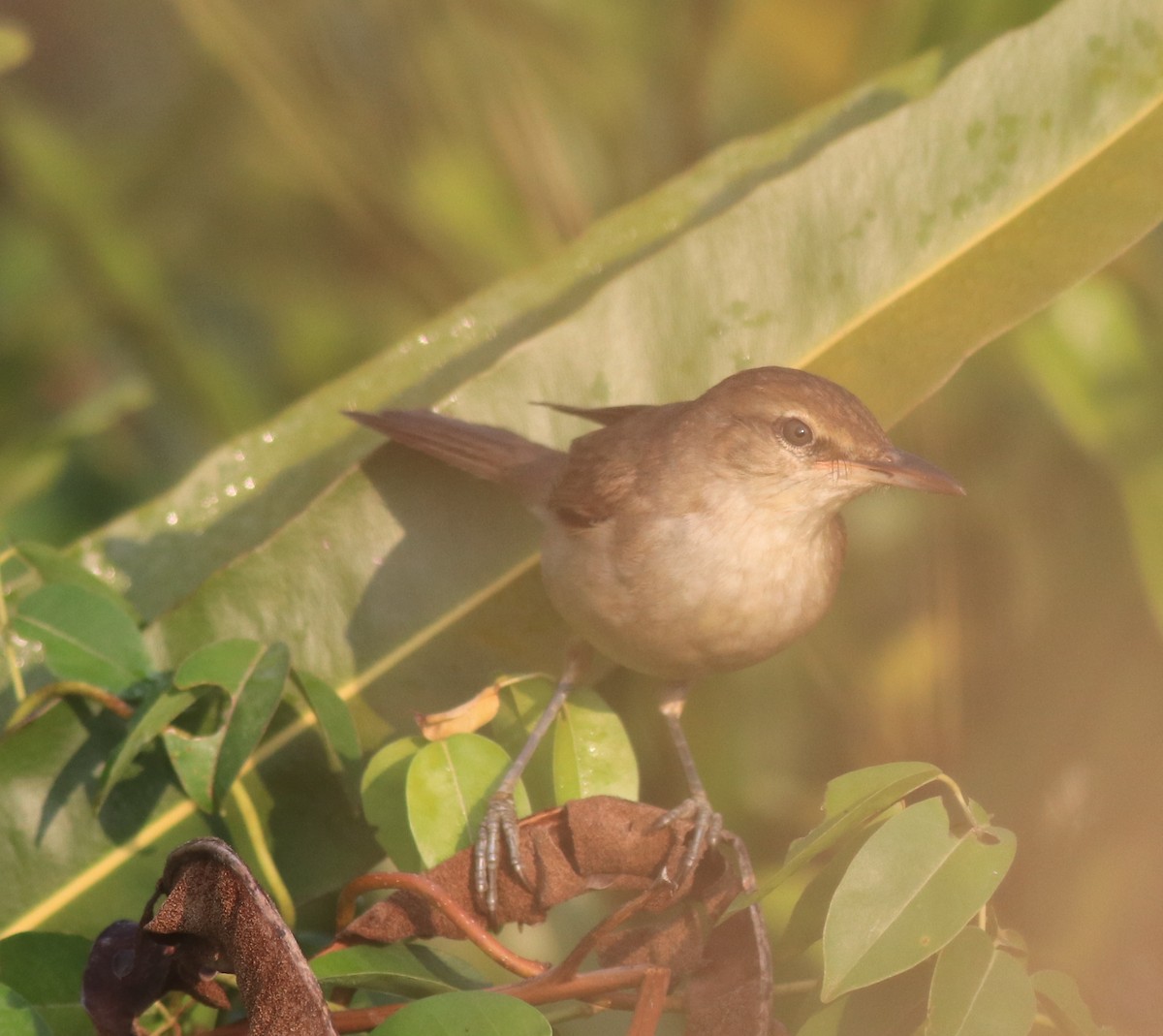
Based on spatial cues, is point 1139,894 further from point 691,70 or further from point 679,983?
point 691,70

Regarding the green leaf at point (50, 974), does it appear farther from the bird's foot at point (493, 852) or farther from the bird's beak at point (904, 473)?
the bird's beak at point (904, 473)

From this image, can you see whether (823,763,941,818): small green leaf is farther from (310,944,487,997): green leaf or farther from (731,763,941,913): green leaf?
(310,944,487,997): green leaf

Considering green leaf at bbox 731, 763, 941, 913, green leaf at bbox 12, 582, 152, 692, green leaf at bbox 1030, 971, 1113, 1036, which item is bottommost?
green leaf at bbox 1030, 971, 1113, 1036

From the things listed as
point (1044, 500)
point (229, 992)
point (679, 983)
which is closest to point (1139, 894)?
point (1044, 500)

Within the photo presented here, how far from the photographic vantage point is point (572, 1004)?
1.43 meters

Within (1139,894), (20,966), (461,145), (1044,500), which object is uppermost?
(461,145)

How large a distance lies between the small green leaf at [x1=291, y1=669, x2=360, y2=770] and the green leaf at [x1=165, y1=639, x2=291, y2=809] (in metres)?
0.05

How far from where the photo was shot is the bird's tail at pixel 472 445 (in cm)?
227

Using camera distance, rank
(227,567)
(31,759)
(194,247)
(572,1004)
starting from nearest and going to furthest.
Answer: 1. (572,1004)
2. (31,759)
3. (227,567)
4. (194,247)

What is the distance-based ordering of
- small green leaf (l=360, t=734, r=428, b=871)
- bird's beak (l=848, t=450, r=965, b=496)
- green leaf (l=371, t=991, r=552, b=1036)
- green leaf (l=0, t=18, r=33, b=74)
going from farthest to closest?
green leaf (l=0, t=18, r=33, b=74) → bird's beak (l=848, t=450, r=965, b=496) → small green leaf (l=360, t=734, r=428, b=871) → green leaf (l=371, t=991, r=552, b=1036)

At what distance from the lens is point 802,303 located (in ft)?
7.22

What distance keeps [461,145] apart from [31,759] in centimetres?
216

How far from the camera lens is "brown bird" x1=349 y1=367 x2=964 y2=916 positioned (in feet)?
6.72

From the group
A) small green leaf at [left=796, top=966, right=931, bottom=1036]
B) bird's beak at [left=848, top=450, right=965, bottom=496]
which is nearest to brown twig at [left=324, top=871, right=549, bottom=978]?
small green leaf at [left=796, top=966, right=931, bottom=1036]
